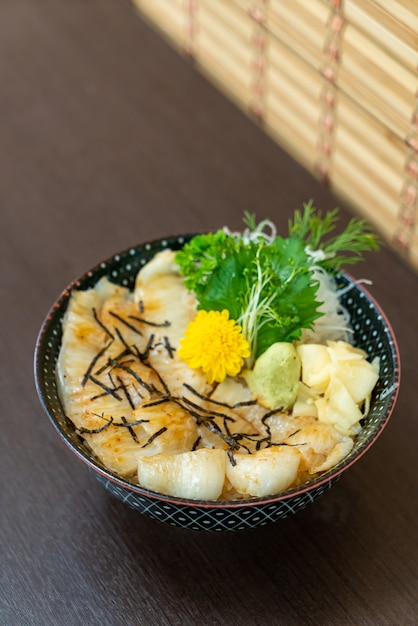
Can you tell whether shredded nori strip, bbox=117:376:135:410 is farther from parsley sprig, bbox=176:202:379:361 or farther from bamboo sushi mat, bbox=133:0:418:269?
bamboo sushi mat, bbox=133:0:418:269

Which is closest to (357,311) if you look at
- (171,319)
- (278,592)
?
(171,319)

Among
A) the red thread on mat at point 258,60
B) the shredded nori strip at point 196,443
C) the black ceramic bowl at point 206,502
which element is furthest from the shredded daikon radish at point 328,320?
the red thread on mat at point 258,60

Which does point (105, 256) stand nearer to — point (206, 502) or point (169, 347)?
point (169, 347)

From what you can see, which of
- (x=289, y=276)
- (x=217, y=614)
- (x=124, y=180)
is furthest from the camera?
(x=124, y=180)

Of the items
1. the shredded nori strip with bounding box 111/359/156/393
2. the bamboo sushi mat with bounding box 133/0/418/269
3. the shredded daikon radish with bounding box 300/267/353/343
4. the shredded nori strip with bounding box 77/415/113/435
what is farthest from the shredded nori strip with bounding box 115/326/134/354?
the bamboo sushi mat with bounding box 133/0/418/269

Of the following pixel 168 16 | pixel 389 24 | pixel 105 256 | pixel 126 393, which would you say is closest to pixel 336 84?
pixel 389 24

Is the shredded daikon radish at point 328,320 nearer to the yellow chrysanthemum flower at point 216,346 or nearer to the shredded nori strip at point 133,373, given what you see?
the yellow chrysanthemum flower at point 216,346

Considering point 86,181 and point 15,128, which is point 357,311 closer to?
point 86,181
